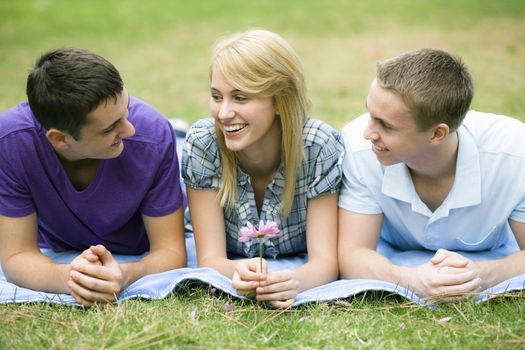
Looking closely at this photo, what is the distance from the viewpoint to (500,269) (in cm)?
376

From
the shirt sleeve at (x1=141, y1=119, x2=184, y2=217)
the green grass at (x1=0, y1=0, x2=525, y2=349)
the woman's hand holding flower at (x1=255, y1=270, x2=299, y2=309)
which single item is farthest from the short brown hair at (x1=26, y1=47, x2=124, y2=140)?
the woman's hand holding flower at (x1=255, y1=270, x2=299, y2=309)

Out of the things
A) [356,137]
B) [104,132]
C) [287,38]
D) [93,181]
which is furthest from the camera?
[287,38]

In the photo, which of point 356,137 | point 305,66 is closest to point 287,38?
point 305,66

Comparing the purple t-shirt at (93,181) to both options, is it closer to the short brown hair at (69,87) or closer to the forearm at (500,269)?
the short brown hair at (69,87)

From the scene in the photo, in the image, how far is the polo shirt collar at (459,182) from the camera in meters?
3.87

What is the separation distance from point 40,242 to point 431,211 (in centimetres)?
239

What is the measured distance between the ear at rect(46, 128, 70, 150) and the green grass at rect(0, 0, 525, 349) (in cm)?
81

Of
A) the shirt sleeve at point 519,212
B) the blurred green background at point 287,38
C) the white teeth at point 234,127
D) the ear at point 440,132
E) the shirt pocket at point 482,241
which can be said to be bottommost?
the blurred green background at point 287,38

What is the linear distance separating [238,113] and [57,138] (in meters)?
0.92

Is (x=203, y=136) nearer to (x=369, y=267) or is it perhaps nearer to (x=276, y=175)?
(x=276, y=175)

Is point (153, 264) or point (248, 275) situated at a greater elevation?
point (248, 275)

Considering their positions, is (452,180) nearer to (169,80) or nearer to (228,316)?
(228,316)

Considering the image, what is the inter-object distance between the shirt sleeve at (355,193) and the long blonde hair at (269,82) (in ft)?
0.95

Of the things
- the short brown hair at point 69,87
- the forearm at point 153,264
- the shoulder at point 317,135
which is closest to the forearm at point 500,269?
the shoulder at point 317,135
